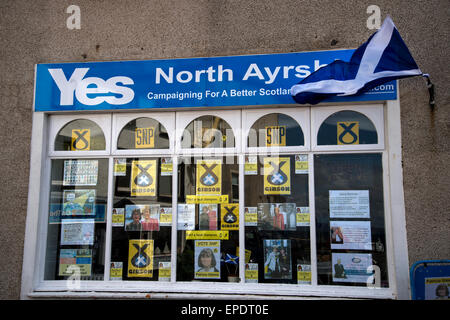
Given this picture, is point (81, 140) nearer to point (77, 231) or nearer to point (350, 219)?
point (77, 231)

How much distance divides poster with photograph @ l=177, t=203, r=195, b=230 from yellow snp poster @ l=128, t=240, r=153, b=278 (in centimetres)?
49

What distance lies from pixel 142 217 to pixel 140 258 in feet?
1.84

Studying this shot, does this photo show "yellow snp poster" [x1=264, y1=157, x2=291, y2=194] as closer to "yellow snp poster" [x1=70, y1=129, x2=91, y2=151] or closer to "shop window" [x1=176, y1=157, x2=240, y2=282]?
"shop window" [x1=176, y1=157, x2=240, y2=282]

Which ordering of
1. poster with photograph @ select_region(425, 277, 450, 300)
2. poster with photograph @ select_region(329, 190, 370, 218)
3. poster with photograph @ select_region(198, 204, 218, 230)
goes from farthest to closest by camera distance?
poster with photograph @ select_region(198, 204, 218, 230)
poster with photograph @ select_region(329, 190, 370, 218)
poster with photograph @ select_region(425, 277, 450, 300)

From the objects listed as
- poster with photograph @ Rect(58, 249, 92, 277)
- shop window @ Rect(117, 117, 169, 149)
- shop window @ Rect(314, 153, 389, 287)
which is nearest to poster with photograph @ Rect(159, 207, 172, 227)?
shop window @ Rect(117, 117, 169, 149)

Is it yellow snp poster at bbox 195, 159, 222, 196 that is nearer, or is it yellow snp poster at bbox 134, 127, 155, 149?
yellow snp poster at bbox 195, 159, 222, 196

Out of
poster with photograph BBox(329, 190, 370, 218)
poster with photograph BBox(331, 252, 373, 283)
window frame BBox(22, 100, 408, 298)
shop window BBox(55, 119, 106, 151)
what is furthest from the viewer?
shop window BBox(55, 119, 106, 151)

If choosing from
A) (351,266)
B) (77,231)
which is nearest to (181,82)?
(77,231)

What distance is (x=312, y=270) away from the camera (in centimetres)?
534

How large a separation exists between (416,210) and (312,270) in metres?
1.50

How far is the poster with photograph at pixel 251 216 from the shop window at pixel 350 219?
2.68 feet

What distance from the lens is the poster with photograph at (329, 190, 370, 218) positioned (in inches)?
211

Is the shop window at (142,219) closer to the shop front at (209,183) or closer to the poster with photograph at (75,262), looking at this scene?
the shop front at (209,183)
